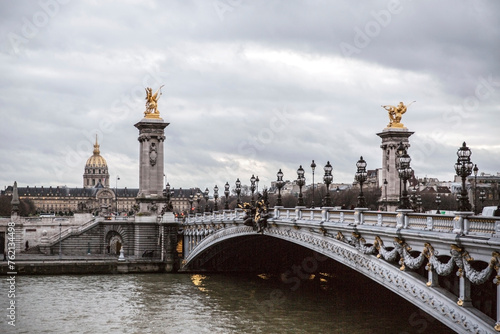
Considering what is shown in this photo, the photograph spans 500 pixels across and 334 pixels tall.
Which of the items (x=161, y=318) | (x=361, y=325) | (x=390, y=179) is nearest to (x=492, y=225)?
(x=361, y=325)

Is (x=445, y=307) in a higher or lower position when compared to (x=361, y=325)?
higher

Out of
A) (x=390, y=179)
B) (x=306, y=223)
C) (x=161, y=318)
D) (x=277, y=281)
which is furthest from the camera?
(x=390, y=179)

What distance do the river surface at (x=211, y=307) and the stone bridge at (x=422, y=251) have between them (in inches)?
151

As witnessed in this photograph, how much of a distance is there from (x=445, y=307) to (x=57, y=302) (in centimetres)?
2524

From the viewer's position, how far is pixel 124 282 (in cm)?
4850

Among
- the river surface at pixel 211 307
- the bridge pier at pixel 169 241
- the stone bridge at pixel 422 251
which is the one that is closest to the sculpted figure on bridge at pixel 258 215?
the stone bridge at pixel 422 251

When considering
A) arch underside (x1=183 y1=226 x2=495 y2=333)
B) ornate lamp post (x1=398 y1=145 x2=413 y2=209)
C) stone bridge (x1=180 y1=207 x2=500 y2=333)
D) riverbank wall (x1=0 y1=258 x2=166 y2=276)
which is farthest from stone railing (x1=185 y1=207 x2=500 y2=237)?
riverbank wall (x1=0 y1=258 x2=166 y2=276)

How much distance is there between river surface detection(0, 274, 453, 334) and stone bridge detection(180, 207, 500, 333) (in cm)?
383

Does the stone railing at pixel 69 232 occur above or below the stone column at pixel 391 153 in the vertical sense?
below

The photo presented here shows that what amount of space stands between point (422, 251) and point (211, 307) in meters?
19.7

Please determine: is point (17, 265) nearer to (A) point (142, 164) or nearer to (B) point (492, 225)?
(A) point (142, 164)

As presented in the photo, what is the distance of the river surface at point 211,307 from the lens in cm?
3155

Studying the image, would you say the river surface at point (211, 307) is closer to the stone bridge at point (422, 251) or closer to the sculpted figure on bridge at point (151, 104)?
the stone bridge at point (422, 251)

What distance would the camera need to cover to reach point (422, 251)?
19.4 meters
